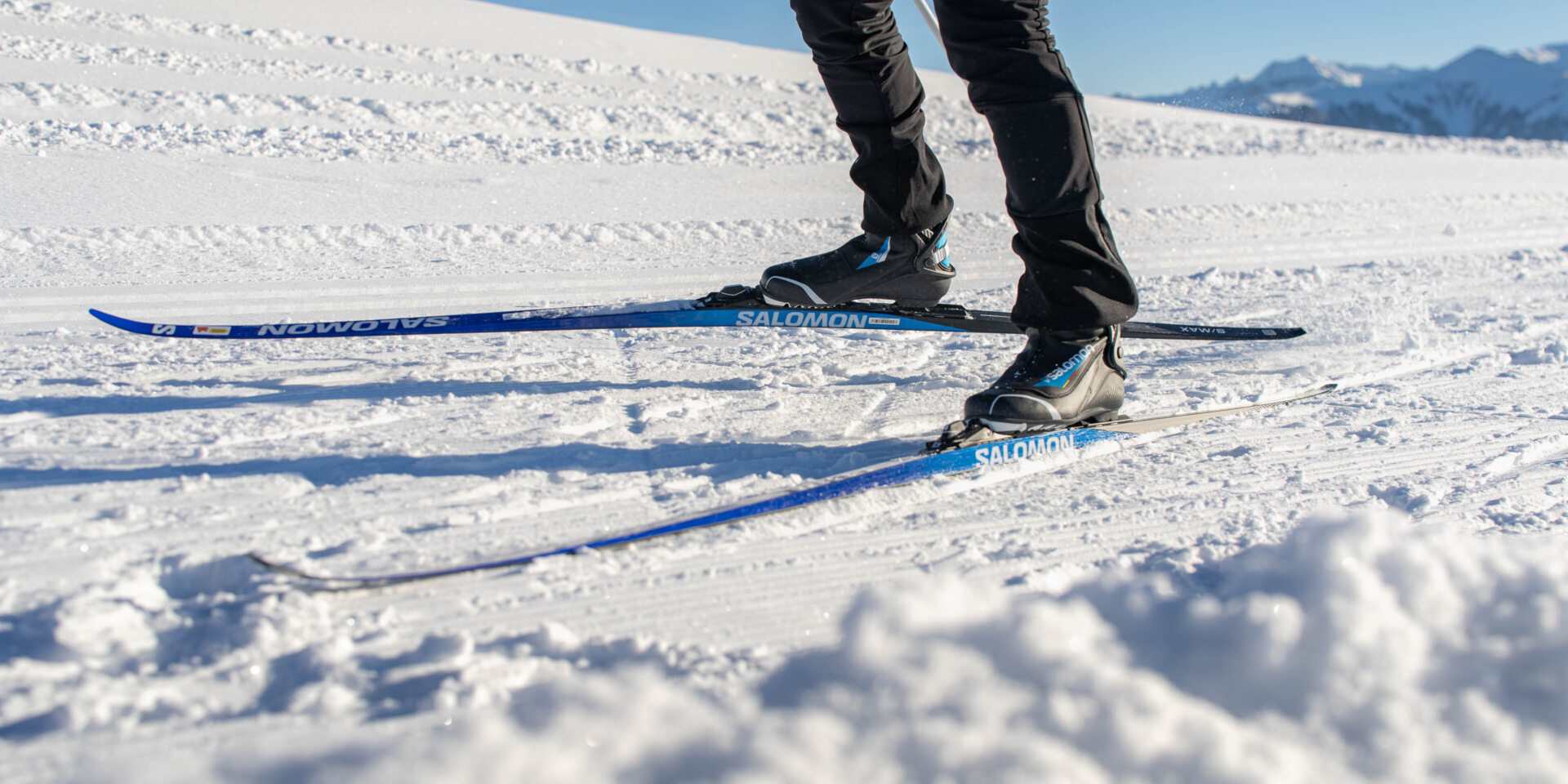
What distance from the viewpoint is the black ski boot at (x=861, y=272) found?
207cm

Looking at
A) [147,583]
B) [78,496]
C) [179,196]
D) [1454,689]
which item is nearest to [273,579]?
[147,583]

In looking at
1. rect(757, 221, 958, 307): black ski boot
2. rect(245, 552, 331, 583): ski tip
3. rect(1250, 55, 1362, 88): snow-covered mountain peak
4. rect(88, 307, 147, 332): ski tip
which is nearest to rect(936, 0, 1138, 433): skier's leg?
rect(757, 221, 958, 307): black ski boot

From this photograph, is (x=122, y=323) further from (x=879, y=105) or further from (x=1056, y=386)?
(x=1056, y=386)

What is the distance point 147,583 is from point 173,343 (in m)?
1.34

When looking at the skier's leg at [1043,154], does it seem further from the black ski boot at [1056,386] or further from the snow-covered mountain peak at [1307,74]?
the snow-covered mountain peak at [1307,74]

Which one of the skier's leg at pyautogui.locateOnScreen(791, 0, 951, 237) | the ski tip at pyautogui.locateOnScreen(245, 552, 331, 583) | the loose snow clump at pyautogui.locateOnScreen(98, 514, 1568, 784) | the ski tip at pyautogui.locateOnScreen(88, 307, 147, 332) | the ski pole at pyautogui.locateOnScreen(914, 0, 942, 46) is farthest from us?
the ski pole at pyautogui.locateOnScreen(914, 0, 942, 46)

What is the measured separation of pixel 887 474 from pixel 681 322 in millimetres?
796

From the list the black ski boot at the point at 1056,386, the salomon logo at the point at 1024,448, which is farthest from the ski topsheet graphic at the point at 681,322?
the salomon logo at the point at 1024,448

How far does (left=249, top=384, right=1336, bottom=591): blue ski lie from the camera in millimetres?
1020

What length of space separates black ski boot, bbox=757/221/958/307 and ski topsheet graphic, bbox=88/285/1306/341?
0.15 ft

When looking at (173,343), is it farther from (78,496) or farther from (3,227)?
(3,227)

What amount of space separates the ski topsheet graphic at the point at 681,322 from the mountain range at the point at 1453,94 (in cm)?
11476

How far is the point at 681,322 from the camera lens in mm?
1980

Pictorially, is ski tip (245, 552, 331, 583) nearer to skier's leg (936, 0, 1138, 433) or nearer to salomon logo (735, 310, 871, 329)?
skier's leg (936, 0, 1138, 433)
